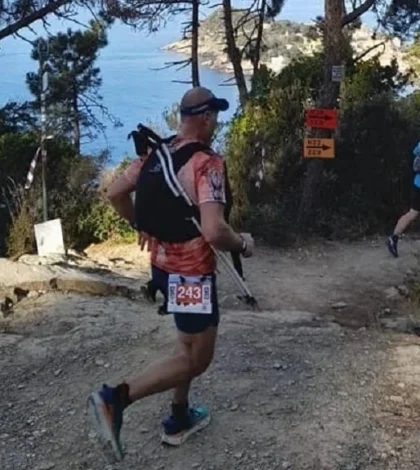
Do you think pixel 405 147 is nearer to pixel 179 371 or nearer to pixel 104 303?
pixel 104 303

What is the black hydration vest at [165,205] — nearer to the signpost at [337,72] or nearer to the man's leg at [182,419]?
the man's leg at [182,419]

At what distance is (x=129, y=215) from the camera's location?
3777mm

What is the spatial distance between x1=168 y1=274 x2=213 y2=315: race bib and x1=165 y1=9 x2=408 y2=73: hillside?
38.8ft

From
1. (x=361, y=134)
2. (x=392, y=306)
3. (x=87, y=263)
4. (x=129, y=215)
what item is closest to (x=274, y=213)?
(x=361, y=134)

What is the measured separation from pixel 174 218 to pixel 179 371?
0.64 metres

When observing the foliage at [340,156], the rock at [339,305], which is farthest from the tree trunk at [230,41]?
the rock at [339,305]

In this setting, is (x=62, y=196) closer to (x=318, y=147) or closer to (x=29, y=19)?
(x=29, y=19)

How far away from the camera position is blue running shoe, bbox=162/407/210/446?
12.6ft

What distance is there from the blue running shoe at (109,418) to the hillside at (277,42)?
471 inches

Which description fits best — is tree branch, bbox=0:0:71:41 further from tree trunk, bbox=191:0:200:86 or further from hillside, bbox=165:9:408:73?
hillside, bbox=165:9:408:73

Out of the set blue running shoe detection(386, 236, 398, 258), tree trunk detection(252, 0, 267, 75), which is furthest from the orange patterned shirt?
tree trunk detection(252, 0, 267, 75)

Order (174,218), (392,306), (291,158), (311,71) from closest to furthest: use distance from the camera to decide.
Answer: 1. (174,218)
2. (392,306)
3. (291,158)
4. (311,71)

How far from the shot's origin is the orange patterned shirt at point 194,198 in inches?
130

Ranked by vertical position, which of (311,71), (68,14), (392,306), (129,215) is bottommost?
(392,306)
